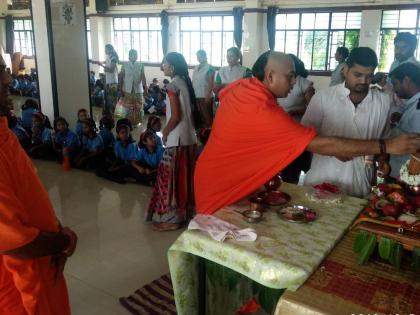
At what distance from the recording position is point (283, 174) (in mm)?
4160

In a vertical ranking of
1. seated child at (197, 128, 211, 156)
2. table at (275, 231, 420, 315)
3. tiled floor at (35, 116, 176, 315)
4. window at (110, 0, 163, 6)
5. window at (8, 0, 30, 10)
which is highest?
window at (8, 0, 30, 10)

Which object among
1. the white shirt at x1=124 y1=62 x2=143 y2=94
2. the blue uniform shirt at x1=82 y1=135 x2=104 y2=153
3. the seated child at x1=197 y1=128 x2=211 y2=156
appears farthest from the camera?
the white shirt at x1=124 y1=62 x2=143 y2=94

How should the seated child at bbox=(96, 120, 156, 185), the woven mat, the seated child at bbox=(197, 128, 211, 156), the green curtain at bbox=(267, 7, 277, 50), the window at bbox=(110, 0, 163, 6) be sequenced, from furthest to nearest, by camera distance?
the window at bbox=(110, 0, 163, 6) < the green curtain at bbox=(267, 7, 277, 50) < the seated child at bbox=(96, 120, 156, 185) < the seated child at bbox=(197, 128, 211, 156) < the woven mat

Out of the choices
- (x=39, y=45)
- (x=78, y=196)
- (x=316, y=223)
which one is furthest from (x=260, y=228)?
(x=39, y=45)

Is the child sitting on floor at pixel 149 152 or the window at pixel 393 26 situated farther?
the window at pixel 393 26

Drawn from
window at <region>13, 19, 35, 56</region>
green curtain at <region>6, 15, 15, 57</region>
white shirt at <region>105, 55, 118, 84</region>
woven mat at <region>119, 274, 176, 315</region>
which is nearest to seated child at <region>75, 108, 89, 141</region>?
white shirt at <region>105, 55, 118, 84</region>

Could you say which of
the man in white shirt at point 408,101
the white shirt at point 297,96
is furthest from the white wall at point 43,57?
the man in white shirt at point 408,101

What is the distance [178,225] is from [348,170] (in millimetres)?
1771

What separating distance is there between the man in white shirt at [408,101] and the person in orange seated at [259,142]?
48.9 inches

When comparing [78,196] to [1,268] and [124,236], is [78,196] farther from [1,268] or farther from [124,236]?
[1,268]

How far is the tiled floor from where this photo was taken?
8.92ft

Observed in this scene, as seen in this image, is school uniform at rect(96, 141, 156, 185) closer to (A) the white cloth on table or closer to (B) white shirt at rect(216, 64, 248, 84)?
(B) white shirt at rect(216, 64, 248, 84)

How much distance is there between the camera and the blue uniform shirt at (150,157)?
505cm

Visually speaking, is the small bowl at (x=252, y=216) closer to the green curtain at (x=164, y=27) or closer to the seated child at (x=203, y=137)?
the seated child at (x=203, y=137)
